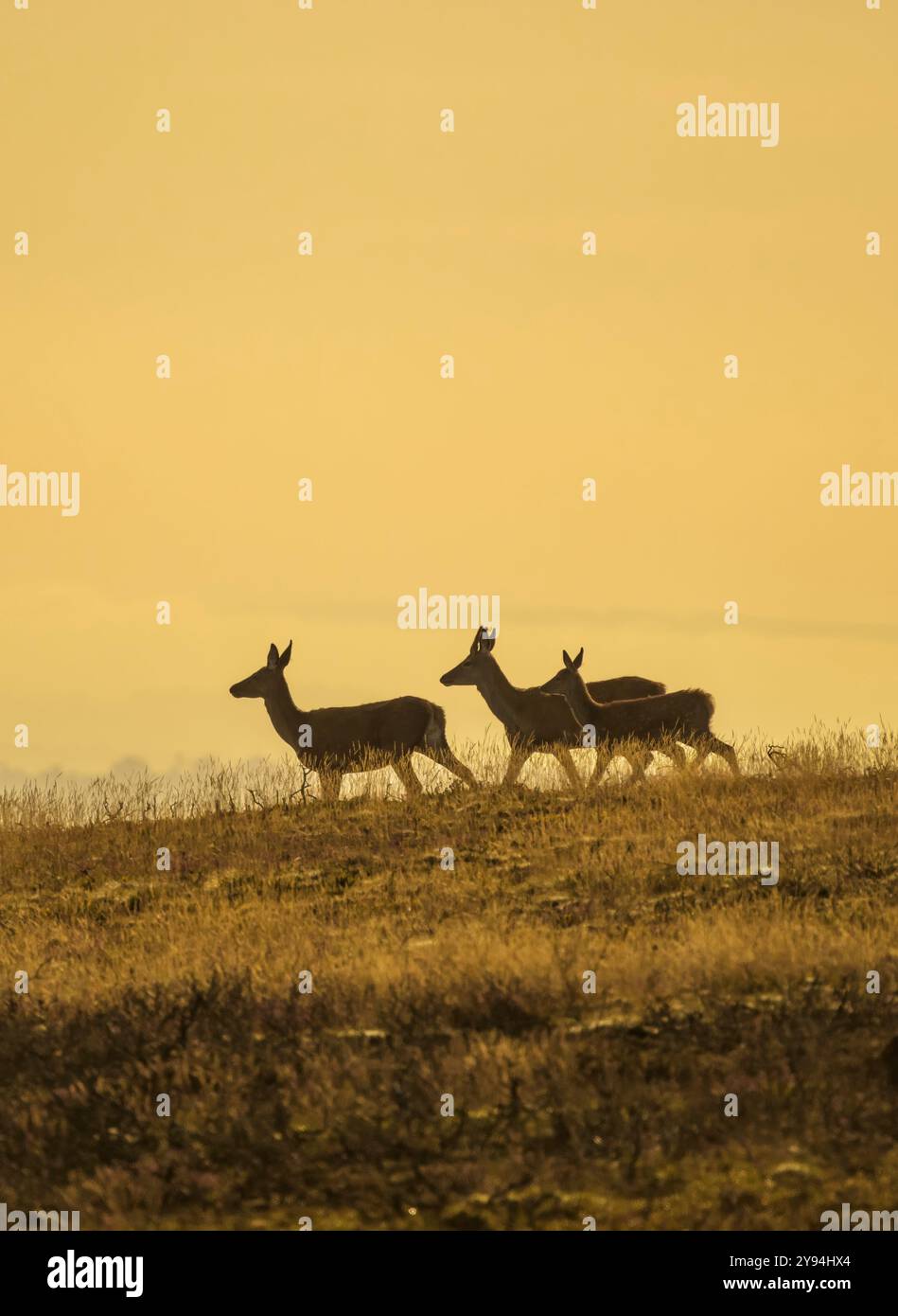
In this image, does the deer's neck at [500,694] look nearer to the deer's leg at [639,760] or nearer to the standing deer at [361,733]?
the standing deer at [361,733]

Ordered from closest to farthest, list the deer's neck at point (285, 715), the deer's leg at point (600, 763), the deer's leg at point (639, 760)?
the deer's leg at point (639, 760), the deer's leg at point (600, 763), the deer's neck at point (285, 715)

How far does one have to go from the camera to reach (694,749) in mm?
28969

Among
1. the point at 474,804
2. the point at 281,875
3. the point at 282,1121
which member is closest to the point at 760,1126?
the point at 282,1121

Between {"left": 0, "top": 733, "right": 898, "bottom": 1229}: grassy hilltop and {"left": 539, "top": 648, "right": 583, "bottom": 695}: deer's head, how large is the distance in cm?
808

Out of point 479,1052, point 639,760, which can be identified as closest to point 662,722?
point 639,760

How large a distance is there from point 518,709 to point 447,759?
4.53 feet

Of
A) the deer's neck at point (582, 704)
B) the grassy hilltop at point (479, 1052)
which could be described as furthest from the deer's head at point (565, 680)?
the grassy hilltop at point (479, 1052)

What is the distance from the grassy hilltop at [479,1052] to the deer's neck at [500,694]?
817 centimetres

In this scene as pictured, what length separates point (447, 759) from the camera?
2967cm

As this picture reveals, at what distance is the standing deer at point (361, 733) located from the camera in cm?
2928

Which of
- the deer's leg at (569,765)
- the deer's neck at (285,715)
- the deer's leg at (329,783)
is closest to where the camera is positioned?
the deer's leg at (569,765)

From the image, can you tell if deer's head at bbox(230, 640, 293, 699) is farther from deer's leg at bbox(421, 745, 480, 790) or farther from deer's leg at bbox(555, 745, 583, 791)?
deer's leg at bbox(555, 745, 583, 791)

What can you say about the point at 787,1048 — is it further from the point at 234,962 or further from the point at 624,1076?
the point at 234,962

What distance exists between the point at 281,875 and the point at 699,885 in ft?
18.1
